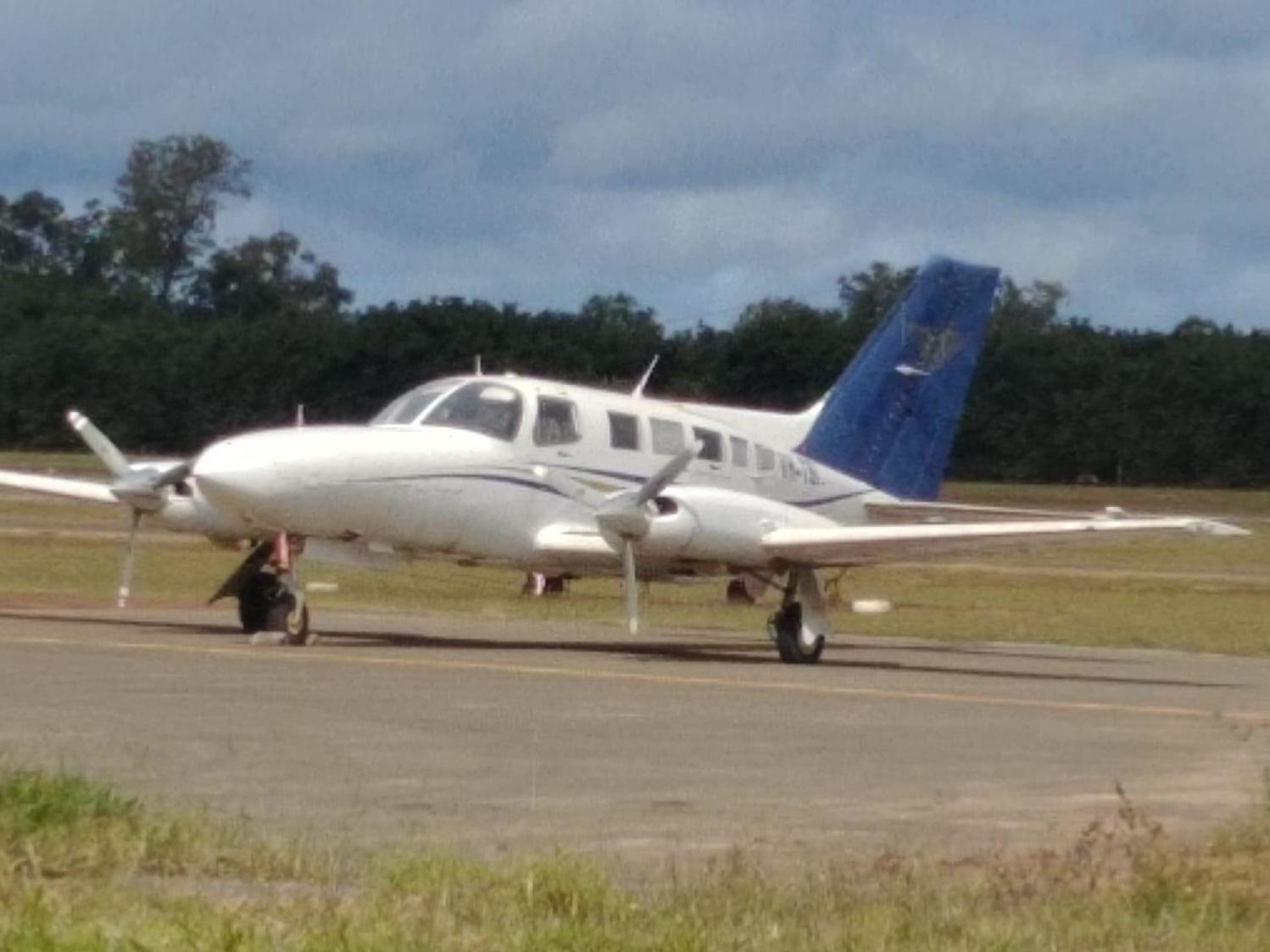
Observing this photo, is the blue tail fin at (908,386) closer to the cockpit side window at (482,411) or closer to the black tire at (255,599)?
the cockpit side window at (482,411)

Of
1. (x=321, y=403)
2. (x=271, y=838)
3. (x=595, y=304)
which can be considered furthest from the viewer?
(x=595, y=304)

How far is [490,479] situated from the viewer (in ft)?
82.8

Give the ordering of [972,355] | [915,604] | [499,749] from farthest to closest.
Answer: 1. [915,604]
2. [972,355]
3. [499,749]

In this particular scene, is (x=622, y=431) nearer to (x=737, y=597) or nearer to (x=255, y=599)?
(x=255, y=599)

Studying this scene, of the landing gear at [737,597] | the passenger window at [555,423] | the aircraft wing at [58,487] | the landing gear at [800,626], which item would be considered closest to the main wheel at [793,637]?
the landing gear at [800,626]

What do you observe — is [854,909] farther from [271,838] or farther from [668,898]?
[271,838]

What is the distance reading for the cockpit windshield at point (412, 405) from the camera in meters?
25.8

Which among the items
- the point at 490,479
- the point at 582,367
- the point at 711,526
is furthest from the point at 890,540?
the point at 582,367

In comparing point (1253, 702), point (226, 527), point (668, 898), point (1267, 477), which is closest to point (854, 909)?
point (668, 898)

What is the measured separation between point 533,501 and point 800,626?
2755mm

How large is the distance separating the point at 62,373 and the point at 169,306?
32.3m

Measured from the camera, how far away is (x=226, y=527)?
2636 cm

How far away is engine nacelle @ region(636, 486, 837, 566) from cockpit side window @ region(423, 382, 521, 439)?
168 centimetres

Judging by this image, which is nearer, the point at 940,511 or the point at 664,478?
the point at 664,478
